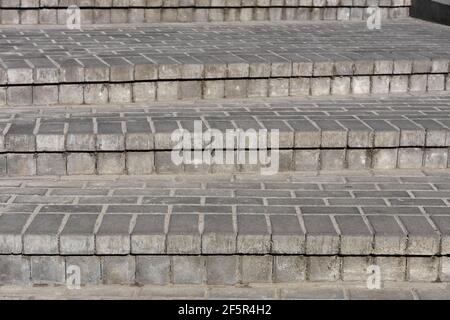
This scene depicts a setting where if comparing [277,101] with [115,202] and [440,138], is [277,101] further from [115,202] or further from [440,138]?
[115,202]

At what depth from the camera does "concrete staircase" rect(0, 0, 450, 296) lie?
12.1 feet

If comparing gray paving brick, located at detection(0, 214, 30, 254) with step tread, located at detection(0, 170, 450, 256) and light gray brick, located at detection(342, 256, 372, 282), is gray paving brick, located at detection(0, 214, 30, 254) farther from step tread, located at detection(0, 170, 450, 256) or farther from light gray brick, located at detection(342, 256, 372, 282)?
light gray brick, located at detection(342, 256, 372, 282)

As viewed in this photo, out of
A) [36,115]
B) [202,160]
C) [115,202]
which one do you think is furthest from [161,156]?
[36,115]

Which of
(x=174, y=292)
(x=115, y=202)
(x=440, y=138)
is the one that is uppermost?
(x=440, y=138)

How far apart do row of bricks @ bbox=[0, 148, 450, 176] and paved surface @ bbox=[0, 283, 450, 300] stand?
3.56 ft

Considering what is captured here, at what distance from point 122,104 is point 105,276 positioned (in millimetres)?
2122

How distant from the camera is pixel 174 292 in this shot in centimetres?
367

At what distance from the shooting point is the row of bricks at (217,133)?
180 inches

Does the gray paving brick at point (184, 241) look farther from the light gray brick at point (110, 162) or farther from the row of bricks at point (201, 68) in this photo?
the row of bricks at point (201, 68)

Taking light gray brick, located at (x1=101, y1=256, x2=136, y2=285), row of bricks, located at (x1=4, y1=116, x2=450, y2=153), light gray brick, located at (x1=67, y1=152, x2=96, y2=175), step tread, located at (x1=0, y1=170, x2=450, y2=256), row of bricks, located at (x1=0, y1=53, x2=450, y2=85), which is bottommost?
light gray brick, located at (x1=101, y1=256, x2=136, y2=285)

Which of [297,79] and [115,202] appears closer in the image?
[115,202]

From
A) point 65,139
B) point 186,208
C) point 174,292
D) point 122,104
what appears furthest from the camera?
point 122,104

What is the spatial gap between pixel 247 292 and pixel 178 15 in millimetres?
5004

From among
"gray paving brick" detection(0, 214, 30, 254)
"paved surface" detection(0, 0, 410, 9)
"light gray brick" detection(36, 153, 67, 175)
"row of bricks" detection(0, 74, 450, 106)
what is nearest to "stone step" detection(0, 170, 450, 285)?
"gray paving brick" detection(0, 214, 30, 254)
